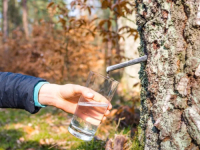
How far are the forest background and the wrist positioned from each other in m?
0.66

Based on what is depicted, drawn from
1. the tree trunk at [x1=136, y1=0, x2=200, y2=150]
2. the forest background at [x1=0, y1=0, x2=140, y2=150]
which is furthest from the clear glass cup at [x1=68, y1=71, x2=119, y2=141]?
the forest background at [x1=0, y1=0, x2=140, y2=150]

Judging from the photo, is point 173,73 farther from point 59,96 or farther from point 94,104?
→ point 59,96

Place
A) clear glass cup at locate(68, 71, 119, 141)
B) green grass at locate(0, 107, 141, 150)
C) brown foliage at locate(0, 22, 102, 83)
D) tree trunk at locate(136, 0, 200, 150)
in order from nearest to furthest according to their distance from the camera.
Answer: tree trunk at locate(136, 0, 200, 150)
clear glass cup at locate(68, 71, 119, 141)
green grass at locate(0, 107, 141, 150)
brown foliage at locate(0, 22, 102, 83)

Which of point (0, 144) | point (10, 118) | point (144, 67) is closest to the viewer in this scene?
point (144, 67)

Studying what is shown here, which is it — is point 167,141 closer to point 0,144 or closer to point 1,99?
point 1,99

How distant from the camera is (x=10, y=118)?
4.23 meters

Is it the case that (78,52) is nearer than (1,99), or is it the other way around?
(1,99)

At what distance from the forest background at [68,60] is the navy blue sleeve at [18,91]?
825 mm

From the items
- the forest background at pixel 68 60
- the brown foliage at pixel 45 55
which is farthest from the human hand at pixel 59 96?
the brown foliage at pixel 45 55

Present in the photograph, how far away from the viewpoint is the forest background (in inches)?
105

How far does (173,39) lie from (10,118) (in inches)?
154

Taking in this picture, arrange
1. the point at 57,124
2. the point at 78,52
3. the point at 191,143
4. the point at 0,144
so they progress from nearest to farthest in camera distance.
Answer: the point at 191,143, the point at 0,144, the point at 57,124, the point at 78,52

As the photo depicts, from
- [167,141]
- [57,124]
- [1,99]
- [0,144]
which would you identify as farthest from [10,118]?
[167,141]

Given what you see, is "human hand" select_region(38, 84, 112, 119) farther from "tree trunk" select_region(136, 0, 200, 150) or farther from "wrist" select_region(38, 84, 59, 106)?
"tree trunk" select_region(136, 0, 200, 150)
